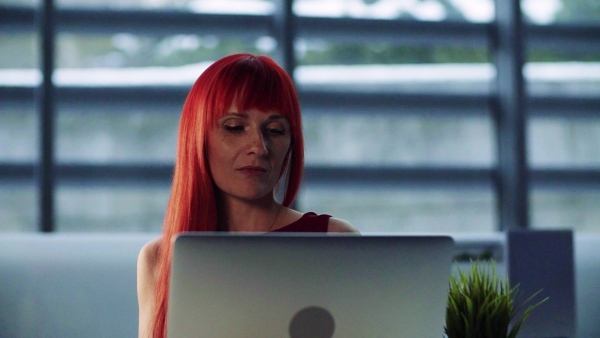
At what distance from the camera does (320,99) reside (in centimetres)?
485

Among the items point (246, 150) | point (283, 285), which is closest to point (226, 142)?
point (246, 150)

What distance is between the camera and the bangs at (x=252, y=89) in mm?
1676

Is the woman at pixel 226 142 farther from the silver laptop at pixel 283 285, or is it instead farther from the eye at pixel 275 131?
the silver laptop at pixel 283 285

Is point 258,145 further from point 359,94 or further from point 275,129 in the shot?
point 359,94

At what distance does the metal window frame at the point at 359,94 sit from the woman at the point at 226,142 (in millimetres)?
2967

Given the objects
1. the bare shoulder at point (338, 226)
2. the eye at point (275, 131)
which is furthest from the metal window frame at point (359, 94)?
the eye at point (275, 131)

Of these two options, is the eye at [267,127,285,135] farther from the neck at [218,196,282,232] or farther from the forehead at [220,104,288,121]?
the neck at [218,196,282,232]

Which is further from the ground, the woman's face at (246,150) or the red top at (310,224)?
the woman's face at (246,150)

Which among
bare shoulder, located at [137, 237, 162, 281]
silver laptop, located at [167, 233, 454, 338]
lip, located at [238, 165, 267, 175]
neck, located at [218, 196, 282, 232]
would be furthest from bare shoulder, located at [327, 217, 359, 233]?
silver laptop, located at [167, 233, 454, 338]

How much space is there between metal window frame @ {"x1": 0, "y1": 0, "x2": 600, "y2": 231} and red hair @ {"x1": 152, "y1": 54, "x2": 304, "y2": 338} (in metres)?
2.97

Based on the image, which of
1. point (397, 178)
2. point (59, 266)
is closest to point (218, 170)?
point (59, 266)

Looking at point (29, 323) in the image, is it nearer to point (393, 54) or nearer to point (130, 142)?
point (130, 142)

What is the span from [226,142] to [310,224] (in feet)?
1.10

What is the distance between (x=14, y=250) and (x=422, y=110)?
9.08 feet
